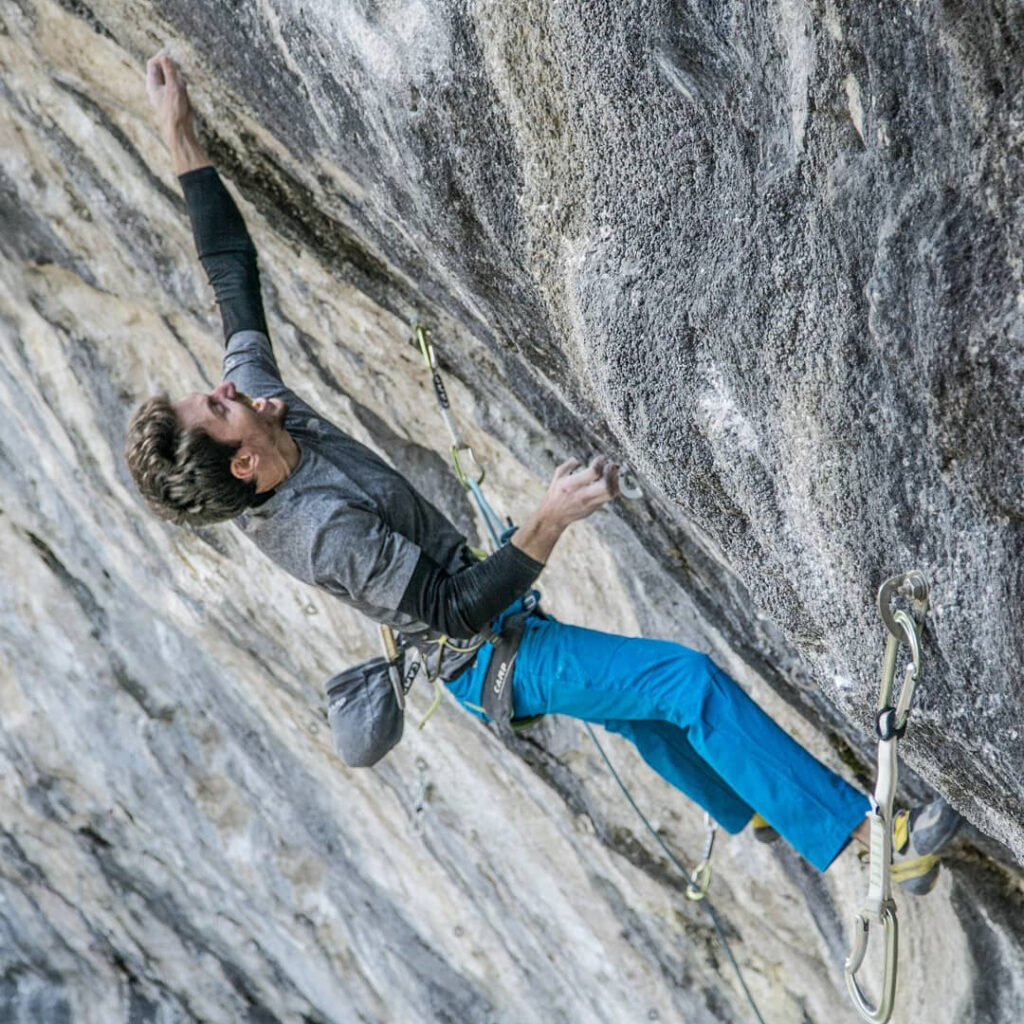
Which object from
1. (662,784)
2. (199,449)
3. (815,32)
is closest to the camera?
(815,32)

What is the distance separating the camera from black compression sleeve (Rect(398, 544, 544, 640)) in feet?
8.69

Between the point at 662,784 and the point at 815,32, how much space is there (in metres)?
3.38

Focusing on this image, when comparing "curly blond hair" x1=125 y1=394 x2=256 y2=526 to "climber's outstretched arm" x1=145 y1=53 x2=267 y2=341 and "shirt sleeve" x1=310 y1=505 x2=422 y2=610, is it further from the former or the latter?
"climber's outstretched arm" x1=145 y1=53 x2=267 y2=341

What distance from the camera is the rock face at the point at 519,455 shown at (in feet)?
6.02

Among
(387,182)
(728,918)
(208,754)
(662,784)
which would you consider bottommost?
(728,918)

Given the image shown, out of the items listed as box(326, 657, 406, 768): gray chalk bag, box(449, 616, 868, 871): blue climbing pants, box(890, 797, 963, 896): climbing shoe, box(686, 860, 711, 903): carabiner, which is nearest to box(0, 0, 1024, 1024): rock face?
box(686, 860, 711, 903): carabiner

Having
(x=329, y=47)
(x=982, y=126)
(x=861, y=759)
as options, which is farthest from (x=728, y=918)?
(x=982, y=126)

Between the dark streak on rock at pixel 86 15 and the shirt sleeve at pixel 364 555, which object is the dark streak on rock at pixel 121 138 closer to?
the dark streak on rock at pixel 86 15

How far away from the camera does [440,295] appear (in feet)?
10.9

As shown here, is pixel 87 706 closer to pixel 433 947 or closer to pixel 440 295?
pixel 433 947

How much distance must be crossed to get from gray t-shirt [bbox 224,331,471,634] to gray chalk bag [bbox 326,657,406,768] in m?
0.22

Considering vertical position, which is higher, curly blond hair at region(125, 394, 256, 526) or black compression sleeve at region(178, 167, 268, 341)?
black compression sleeve at region(178, 167, 268, 341)

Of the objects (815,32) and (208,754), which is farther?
(208,754)

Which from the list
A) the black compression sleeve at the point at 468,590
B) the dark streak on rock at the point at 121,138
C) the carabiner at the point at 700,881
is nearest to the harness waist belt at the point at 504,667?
the black compression sleeve at the point at 468,590
